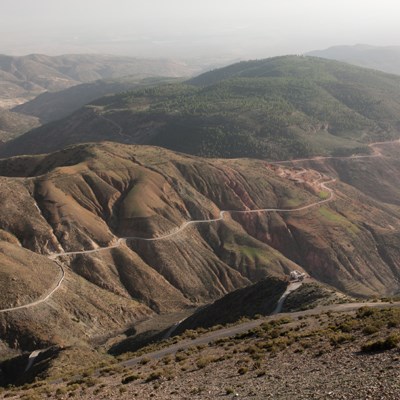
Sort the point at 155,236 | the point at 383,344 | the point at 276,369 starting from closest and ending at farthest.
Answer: the point at 383,344, the point at 276,369, the point at 155,236

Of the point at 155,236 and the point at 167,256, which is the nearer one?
the point at 167,256

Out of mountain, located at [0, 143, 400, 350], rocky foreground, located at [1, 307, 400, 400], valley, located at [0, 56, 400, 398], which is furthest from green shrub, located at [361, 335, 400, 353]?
mountain, located at [0, 143, 400, 350]

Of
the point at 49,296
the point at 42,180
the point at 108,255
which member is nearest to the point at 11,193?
the point at 42,180

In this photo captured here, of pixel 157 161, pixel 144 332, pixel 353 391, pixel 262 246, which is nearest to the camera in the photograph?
pixel 353 391

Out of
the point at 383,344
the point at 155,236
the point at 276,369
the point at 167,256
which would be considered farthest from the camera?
the point at 155,236

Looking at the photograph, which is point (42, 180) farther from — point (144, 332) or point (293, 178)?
point (293, 178)

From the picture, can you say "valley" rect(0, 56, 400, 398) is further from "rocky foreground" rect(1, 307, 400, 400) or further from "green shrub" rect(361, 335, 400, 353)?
"green shrub" rect(361, 335, 400, 353)

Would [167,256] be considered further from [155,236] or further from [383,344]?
[383,344]

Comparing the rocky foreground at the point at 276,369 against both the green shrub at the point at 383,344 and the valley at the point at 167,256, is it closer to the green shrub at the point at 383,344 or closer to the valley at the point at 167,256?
the green shrub at the point at 383,344

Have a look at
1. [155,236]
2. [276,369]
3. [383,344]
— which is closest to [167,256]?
[155,236]
